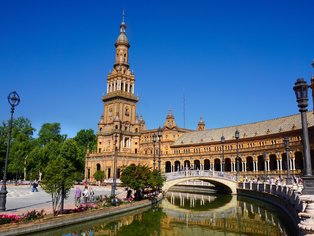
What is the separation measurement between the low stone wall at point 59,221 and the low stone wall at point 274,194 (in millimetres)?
14346

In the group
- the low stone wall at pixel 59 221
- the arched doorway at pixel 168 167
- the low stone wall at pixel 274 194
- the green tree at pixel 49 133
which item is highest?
the green tree at pixel 49 133

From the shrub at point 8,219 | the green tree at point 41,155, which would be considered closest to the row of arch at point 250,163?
the green tree at point 41,155

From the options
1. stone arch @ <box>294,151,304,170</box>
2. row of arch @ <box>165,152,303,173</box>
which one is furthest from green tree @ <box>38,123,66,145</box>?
stone arch @ <box>294,151,304,170</box>

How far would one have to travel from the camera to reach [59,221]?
830 inches

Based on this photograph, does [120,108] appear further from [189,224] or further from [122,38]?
[189,224]

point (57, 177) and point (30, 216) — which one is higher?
→ point (57, 177)

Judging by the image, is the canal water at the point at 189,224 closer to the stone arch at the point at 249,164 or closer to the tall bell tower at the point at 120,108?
the stone arch at the point at 249,164

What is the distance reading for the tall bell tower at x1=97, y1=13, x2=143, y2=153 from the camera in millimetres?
92375

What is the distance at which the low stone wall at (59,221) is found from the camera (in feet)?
58.9

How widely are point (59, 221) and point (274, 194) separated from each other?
2287 centimetres

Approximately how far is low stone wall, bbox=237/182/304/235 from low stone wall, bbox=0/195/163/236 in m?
14.3

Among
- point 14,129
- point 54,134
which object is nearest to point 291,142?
point 54,134

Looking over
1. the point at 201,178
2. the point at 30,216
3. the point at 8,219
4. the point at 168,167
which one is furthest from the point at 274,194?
the point at 168,167

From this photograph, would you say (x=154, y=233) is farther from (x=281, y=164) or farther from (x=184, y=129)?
(x=184, y=129)
